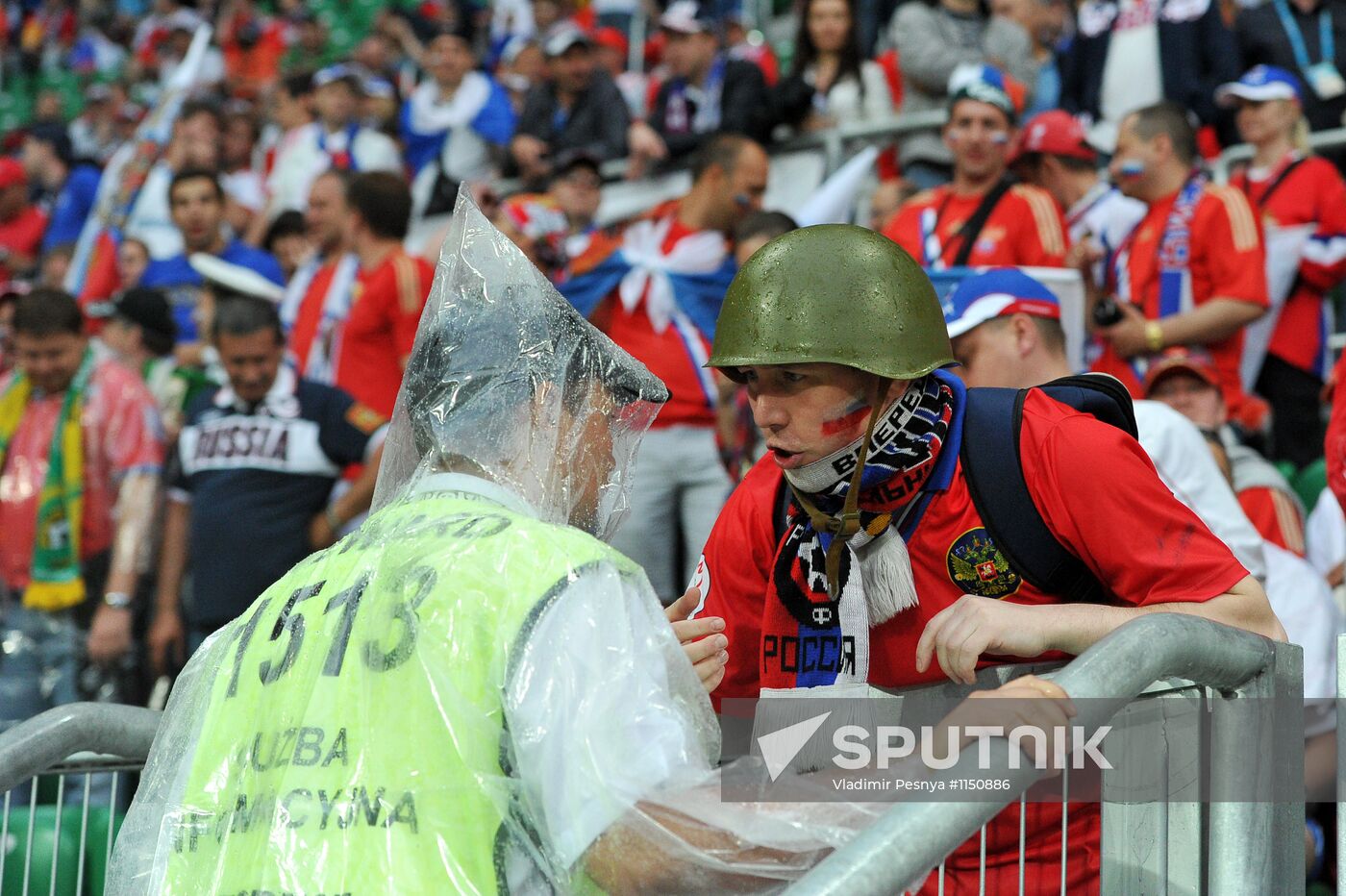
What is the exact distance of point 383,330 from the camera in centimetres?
803

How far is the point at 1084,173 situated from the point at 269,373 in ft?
11.9

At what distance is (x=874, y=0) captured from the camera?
10375mm

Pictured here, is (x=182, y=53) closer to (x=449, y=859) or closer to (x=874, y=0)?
(x=874, y=0)

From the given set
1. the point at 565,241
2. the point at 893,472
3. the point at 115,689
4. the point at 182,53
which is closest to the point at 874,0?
the point at 565,241

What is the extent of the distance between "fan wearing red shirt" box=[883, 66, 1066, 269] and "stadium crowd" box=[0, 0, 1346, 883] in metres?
0.01

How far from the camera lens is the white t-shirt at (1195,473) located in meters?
4.64

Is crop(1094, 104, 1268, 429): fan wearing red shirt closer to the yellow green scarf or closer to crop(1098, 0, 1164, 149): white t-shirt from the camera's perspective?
crop(1098, 0, 1164, 149): white t-shirt

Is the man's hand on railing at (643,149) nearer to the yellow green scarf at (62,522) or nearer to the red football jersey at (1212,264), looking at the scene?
the red football jersey at (1212,264)

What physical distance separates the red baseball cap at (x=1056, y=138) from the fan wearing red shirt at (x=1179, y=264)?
14.4 inches

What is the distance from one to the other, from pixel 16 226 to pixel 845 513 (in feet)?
40.3

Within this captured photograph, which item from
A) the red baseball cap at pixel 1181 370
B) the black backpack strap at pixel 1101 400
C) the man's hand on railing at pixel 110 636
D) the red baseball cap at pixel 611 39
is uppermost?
the red baseball cap at pixel 611 39

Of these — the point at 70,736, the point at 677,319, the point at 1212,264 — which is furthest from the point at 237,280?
the point at 70,736

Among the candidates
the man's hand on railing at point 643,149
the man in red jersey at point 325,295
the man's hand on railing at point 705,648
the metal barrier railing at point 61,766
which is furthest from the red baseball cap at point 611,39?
the man's hand on railing at point 705,648

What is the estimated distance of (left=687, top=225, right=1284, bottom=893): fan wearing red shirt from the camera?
311cm
